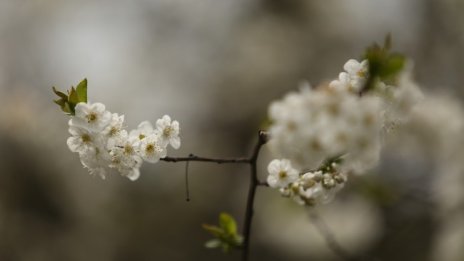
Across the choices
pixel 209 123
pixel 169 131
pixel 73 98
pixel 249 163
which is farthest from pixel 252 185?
pixel 209 123

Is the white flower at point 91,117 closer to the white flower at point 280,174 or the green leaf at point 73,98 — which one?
the green leaf at point 73,98

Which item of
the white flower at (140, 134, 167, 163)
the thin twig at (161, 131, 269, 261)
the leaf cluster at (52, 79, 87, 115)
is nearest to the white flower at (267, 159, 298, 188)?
the thin twig at (161, 131, 269, 261)

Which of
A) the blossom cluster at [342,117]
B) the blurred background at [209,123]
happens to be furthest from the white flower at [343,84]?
the blurred background at [209,123]

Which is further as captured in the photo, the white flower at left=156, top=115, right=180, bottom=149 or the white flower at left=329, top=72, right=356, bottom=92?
the white flower at left=156, top=115, right=180, bottom=149

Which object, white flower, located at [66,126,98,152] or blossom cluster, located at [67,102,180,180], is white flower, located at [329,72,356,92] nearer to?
blossom cluster, located at [67,102,180,180]

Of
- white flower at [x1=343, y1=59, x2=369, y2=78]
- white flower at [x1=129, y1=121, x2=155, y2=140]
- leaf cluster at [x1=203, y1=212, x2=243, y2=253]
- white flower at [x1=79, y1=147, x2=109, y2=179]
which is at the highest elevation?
white flower at [x1=343, y1=59, x2=369, y2=78]

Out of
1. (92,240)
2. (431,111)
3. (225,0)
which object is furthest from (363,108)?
(225,0)
